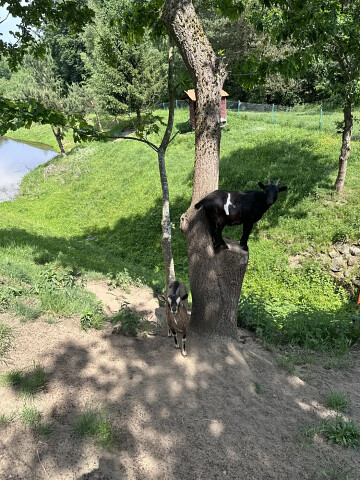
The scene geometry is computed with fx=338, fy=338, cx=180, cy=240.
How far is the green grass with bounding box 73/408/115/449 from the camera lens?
365 cm

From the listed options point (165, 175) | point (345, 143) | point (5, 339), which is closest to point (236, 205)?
point (165, 175)

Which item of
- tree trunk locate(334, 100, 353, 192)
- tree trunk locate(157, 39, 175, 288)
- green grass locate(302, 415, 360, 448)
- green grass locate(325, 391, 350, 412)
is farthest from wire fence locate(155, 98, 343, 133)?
green grass locate(302, 415, 360, 448)

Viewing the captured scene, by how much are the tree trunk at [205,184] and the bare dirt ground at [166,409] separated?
0.55m

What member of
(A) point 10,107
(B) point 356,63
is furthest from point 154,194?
(A) point 10,107

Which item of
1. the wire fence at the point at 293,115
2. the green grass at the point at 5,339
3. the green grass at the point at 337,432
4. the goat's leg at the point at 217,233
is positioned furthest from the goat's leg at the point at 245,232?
the wire fence at the point at 293,115

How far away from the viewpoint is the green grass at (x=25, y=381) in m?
4.09

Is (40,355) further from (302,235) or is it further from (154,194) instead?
(154,194)

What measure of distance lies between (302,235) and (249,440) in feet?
29.5

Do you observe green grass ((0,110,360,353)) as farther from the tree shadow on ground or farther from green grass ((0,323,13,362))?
the tree shadow on ground

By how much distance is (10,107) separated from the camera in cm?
550

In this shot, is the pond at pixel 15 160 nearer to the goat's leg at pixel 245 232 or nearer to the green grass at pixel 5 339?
the green grass at pixel 5 339

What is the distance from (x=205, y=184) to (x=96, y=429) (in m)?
3.72

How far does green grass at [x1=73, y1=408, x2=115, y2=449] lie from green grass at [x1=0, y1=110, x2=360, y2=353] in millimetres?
2130

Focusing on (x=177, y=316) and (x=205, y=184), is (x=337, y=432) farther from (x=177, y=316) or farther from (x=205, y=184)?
(x=205, y=184)
